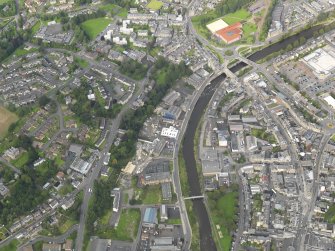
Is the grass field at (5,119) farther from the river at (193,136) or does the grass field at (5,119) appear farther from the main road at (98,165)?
the river at (193,136)

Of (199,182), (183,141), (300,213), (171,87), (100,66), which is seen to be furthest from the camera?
(100,66)

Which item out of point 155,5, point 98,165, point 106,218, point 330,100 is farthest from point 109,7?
point 106,218

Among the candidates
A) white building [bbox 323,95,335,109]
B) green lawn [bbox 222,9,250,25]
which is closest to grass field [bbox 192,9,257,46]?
green lawn [bbox 222,9,250,25]

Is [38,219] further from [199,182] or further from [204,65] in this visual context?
[204,65]

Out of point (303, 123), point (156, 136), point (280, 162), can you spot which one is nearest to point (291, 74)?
point (303, 123)

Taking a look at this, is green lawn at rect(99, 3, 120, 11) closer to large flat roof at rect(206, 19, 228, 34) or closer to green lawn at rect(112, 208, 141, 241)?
large flat roof at rect(206, 19, 228, 34)

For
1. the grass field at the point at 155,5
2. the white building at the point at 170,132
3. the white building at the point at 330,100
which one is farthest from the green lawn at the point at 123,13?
the white building at the point at 330,100
